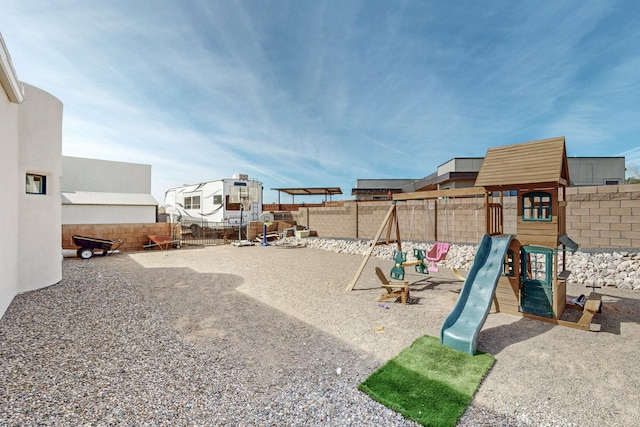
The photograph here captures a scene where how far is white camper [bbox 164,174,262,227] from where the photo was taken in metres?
19.4

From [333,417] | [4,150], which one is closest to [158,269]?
[4,150]

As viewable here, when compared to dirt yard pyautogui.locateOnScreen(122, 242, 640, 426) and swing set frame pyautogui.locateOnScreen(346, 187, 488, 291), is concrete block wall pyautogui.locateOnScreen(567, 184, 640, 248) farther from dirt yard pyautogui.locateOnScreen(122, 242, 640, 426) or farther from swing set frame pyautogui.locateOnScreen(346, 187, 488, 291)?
swing set frame pyautogui.locateOnScreen(346, 187, 488, 291)

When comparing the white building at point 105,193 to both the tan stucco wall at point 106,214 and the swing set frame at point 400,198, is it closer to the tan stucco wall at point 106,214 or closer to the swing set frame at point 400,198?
the tan stucco wall at point 106,214

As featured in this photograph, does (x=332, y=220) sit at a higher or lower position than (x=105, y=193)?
lower

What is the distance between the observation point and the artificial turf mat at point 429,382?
110 inches

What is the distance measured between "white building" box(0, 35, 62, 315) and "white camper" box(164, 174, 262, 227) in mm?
11311

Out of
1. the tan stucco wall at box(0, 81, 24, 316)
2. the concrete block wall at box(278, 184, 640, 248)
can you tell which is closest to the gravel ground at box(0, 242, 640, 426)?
the tan stucco wall at box(0, 81, 24, 316)

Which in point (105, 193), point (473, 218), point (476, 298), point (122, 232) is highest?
point (105, 193)

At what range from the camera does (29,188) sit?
686cm

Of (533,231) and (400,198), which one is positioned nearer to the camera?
(533,231)

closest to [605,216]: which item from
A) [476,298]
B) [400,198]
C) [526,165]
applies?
[526,165]

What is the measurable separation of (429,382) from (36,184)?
9511 millimetres

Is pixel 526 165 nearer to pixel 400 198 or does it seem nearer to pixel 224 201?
pixel 400 198

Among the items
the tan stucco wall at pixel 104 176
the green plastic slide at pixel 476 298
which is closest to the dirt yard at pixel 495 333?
the green plastic slide at pixel 476 298
